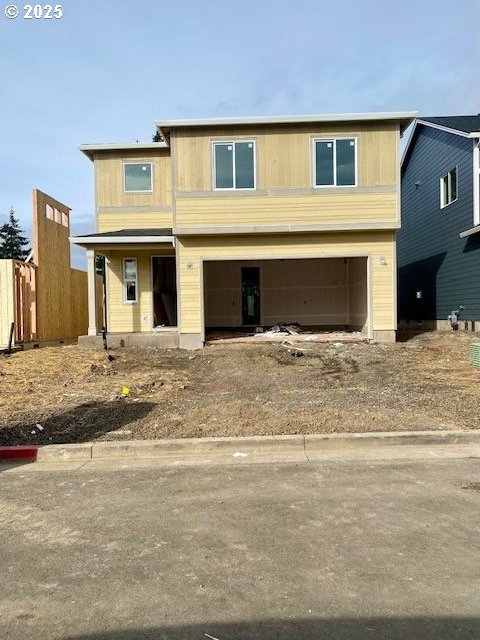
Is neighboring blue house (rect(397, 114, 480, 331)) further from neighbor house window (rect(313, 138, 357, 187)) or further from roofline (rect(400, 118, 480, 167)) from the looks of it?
neighbor house window (rect(313, 138, 357, 187))

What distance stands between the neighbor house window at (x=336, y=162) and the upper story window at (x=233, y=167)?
188cm

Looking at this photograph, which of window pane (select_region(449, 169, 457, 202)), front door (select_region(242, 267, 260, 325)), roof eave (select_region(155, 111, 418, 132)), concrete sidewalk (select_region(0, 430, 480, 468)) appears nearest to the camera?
concrete sidewalk (select_region(0, 430, 480, 468))

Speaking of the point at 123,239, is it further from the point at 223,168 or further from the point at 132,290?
the point at 223,168

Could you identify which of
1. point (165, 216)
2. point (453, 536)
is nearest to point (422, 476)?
point (453, 536)

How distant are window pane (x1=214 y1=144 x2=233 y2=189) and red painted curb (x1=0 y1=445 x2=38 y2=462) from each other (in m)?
10.5

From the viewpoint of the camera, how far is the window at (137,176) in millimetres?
17422

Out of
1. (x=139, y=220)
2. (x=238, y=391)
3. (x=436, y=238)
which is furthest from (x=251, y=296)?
(x=238, y=391)

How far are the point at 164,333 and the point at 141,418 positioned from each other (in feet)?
27.9

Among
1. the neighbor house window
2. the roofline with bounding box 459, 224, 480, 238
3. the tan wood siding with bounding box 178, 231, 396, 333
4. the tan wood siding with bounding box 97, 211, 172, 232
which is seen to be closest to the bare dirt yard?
the tan wood siding with bounding box 178, 231, 396, 333

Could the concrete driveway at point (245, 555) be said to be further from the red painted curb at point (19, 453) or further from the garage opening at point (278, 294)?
the garage opening at point (278, 294)

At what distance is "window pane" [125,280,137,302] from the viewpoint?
17156mm

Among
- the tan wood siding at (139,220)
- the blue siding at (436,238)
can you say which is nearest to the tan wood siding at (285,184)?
the tan wood siding at (139,220)

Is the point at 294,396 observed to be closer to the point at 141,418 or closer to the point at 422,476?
the point at 141,418

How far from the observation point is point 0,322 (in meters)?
15.8
